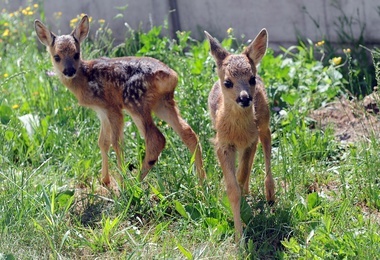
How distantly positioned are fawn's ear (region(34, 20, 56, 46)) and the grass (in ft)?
2.19

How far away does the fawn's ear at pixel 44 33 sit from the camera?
736 centimetres

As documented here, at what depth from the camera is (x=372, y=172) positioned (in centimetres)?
611

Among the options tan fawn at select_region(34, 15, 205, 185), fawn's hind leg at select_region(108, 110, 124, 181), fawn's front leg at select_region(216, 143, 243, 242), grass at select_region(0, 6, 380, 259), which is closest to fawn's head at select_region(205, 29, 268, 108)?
fawn's front leg at select_region(216, 143, 243, 242)

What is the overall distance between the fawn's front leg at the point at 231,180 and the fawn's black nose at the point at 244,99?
19.6 inches

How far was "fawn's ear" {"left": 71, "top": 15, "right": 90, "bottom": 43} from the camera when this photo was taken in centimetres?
736

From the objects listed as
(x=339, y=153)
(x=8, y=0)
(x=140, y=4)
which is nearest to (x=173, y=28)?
(x=140, y=4)

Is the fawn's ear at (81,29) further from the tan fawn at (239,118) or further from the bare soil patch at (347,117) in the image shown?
the bare soil patch at (347,117)

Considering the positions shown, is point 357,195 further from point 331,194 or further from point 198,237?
point 198,237

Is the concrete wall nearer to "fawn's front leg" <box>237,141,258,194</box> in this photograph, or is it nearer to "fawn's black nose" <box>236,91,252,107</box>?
"fawn's front leg" <box>237,141,258,194</box>

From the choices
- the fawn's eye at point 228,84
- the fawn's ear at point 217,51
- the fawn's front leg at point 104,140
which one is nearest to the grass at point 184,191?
the fawn's front leg at point 104,140

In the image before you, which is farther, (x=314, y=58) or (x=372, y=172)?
(x=314, y=58)

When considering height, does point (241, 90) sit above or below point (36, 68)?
above

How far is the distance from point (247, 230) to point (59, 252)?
131 cm

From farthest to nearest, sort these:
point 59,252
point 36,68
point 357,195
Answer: point 36,68, point 357,195, point 59,252
